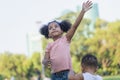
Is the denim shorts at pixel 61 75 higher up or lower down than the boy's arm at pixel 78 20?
lower down

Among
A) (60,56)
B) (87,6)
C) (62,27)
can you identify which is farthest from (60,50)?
(87,6)

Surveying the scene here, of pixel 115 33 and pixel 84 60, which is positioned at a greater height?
pixel 115 33

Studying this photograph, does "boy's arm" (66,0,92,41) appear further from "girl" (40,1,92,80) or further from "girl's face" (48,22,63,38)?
"girl's face" (48,22,63,38)

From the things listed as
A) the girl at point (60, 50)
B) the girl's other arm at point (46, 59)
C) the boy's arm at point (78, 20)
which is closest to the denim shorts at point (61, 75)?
the girl at point (60, 50)

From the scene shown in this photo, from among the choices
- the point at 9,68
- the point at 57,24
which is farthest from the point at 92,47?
the point at 57,24

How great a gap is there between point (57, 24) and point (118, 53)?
3593cm

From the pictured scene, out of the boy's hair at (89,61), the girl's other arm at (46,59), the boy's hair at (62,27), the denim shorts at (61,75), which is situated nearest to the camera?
the boy's hair at (89,61)

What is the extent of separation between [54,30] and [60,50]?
23 centimetres

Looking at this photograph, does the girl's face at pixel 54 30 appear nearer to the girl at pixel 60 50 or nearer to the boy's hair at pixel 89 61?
the girl at pixel 60 50

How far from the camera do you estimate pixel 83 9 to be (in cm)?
457

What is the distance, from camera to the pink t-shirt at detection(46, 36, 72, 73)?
4.60m

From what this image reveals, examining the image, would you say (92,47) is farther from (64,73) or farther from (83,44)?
(64,73)

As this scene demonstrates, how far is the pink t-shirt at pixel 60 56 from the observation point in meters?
4.60

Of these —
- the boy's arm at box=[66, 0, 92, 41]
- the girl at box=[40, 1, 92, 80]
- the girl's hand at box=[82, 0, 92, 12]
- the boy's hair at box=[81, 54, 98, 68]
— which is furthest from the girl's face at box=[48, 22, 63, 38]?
the boy's hair at box=[81, 54, 98, 68]
